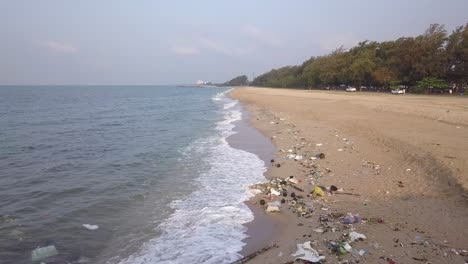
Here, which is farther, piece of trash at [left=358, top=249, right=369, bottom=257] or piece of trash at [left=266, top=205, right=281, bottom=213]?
piece of trash at [left=266, top=205, right=281, bottom=213]

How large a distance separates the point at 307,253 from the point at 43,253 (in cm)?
452

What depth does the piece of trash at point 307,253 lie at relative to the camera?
16.7 feet

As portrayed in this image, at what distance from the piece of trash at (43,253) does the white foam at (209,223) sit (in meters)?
1.36

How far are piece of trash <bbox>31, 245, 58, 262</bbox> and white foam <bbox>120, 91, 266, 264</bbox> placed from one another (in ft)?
4.47

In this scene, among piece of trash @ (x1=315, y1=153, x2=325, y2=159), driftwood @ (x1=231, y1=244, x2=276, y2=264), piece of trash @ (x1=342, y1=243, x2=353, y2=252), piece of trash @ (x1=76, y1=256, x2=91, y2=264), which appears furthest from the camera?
piece of trash @ (x1=315, y1=153, x2=325, y2=159)

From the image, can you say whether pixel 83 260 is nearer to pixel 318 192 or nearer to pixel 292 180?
pixel 318 192

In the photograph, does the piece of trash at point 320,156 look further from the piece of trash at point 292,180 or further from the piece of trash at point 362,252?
the piece of trash at point 362,252

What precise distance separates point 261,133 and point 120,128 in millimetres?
9868

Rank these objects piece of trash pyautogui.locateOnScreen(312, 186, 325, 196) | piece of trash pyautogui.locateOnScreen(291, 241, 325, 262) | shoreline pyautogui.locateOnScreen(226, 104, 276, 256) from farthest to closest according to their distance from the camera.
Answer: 1. piece of trash pyautogui.locateOnScreen(312, 186, 325, 196)
2. shoreline pyautogui.locateOnScreen(226, 104, 276, 256)
3. piece of trash pyautogui.locateOnScreen(291, 241, 325, 262)

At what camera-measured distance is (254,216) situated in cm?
746

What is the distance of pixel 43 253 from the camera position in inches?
232

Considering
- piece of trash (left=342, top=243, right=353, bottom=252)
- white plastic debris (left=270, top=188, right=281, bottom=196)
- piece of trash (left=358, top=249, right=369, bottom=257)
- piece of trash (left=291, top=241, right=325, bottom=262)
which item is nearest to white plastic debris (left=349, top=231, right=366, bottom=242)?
piece of trash (left=342, top=243, right=353, bottom=252)

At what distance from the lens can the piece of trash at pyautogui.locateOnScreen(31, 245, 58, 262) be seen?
5.80m

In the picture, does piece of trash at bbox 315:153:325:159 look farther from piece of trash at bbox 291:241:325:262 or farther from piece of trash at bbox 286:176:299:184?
piece of trash at bbox 291:241:325:262
